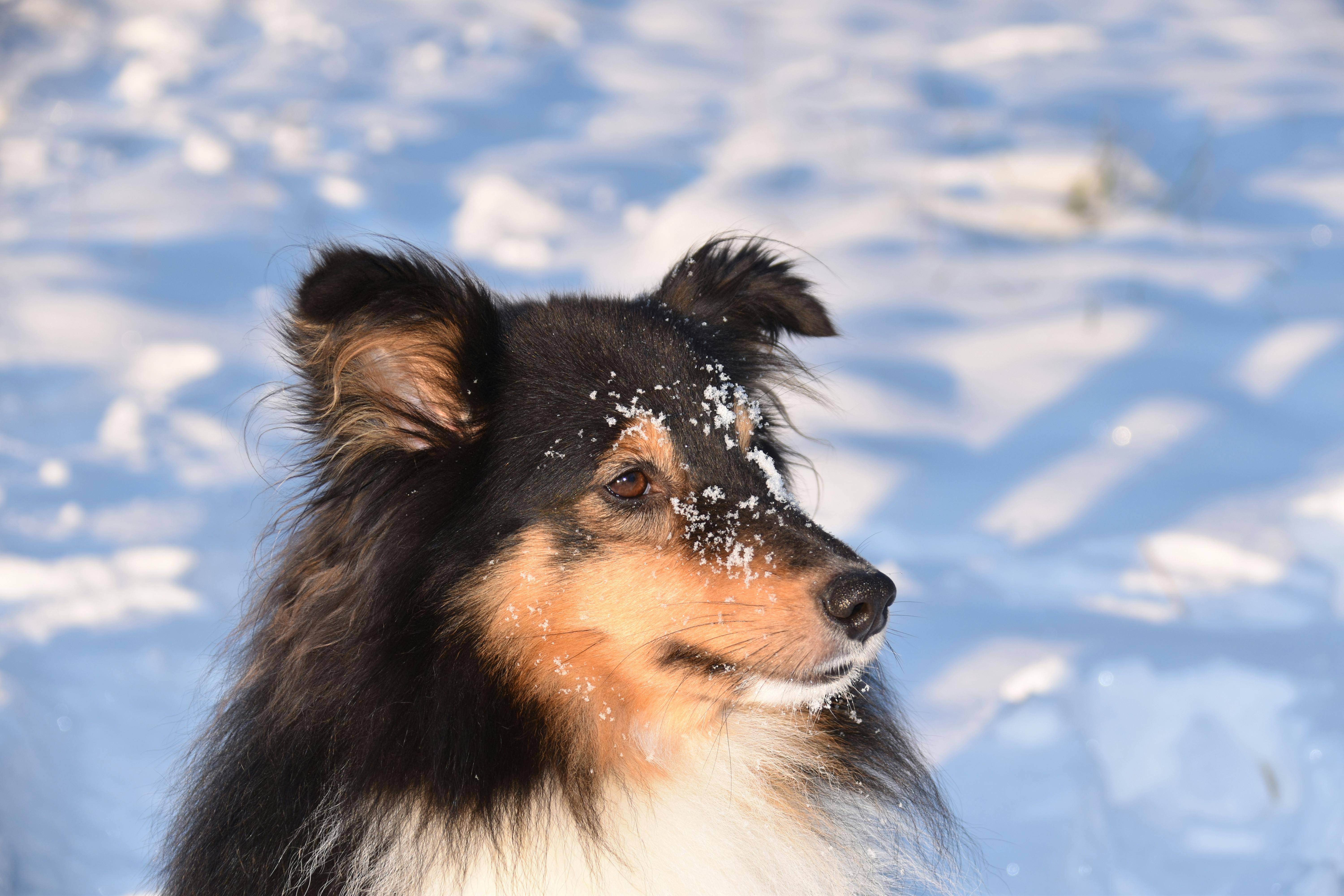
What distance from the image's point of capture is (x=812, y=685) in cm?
236

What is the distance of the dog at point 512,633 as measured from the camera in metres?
2.36

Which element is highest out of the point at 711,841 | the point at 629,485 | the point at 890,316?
the point at 890,316

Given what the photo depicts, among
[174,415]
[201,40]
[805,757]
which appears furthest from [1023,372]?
[201,40]

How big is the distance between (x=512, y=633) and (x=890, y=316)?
4.53m

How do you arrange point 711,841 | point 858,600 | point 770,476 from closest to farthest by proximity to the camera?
point 858,600
point 711,841
point 770,476

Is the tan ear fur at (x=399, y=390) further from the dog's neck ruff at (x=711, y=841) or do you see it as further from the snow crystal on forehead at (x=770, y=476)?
the dog's neck ruff at (x=711, y=841)

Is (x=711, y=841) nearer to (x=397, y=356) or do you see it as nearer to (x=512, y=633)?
(x=512, y=633)

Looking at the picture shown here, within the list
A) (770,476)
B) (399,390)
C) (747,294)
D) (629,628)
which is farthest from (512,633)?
(747,294)

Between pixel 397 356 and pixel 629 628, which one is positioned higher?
pixel 397 356

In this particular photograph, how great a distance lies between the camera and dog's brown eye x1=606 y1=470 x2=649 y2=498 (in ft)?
8.00

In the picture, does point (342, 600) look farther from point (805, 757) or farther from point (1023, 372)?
point (1023, 372)

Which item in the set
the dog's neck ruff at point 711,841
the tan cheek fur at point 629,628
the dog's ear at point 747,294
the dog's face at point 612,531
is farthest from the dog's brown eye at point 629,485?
the dog's ear at point 747,294

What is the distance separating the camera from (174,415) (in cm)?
555

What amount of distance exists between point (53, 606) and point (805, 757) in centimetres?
338
